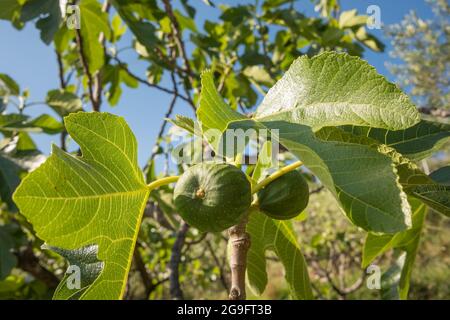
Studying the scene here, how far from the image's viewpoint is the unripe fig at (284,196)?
1.00 meters

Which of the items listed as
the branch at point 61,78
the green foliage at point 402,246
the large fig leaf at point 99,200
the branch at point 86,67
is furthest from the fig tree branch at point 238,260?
the branch at point 61,78

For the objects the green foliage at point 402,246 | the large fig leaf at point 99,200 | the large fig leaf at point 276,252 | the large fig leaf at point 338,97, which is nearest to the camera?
the large fig leaf at point 338,97

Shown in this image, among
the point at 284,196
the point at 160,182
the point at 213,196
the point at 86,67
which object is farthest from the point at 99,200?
the point at 86,67

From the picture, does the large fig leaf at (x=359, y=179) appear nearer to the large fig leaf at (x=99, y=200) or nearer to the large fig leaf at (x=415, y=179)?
the large fig leaf at (x=415, y=179)

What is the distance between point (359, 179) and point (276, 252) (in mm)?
721

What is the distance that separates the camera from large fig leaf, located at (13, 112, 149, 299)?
3.07 ft

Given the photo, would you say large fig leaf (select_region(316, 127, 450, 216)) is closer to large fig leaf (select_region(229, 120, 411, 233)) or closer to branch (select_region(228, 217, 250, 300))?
large fig leaf (select_region(229, 120, 411, 233))

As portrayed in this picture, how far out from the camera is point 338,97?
86cm

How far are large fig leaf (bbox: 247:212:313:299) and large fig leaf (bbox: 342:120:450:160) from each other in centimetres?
43

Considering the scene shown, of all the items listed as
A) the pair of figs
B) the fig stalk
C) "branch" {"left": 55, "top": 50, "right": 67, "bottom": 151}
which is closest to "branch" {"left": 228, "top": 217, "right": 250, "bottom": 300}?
the fig stalk

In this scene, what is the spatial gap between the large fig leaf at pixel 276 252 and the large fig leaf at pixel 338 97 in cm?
48

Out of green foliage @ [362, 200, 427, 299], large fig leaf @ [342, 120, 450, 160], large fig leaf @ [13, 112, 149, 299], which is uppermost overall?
large fig leaf @ [342, 120, 450, 160]

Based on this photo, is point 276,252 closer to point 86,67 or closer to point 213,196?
point 213,196

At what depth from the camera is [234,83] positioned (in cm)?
364
